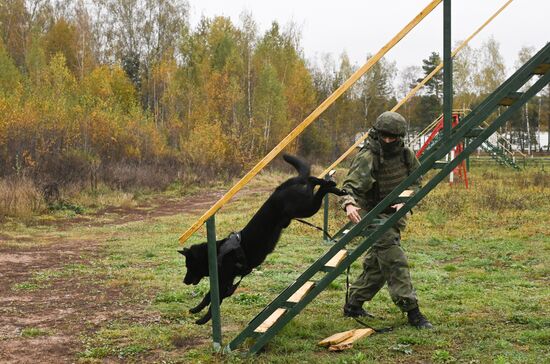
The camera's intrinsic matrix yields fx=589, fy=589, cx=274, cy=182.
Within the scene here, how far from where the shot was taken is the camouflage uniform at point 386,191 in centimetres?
499

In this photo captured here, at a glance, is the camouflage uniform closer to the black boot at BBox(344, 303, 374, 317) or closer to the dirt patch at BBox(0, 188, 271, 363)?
the black boot at BBox(344, 303, 374, 317)

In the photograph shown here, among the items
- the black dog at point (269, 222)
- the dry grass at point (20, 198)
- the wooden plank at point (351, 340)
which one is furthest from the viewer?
the dry grass at point (20, 198)

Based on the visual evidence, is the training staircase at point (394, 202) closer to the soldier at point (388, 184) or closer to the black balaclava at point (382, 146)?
the soldier at point (388, 184)

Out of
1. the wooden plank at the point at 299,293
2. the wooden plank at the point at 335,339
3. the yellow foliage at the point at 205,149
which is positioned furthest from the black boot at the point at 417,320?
the yellow foliage at the point at 205,149

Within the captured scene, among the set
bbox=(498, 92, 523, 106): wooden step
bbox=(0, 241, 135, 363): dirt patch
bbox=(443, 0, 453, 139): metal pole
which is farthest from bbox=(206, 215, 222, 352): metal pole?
bbox=(498, 92, 523, 106): wooden step

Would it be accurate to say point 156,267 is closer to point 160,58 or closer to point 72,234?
point 72,234

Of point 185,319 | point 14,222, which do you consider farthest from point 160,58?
point 185,319

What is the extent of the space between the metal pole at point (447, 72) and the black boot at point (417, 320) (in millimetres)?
1640

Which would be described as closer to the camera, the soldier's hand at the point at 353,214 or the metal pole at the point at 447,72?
the metal pole at the point at 447,72

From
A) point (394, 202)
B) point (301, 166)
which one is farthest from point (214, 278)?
point (394, 202)

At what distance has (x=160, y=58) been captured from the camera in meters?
44.5

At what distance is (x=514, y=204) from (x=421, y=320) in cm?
1066

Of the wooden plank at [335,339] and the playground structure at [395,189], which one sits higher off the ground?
the playground structure at [395,189]

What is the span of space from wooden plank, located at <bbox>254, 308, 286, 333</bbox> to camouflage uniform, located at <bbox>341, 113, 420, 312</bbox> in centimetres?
104
